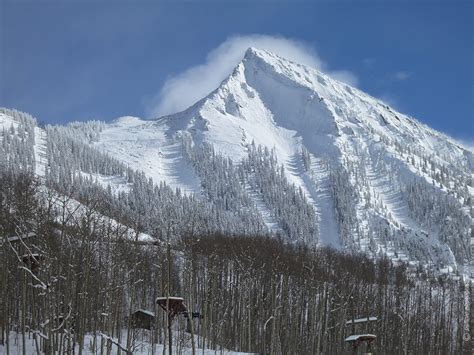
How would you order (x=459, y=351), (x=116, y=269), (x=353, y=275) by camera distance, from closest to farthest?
(x=116, y=269), (x=459, y=351), (x=353, y=275)

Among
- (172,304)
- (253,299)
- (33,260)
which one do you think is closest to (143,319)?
(33,260)

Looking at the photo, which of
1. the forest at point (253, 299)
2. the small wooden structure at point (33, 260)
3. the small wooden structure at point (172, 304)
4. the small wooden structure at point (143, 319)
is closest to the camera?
the small wooden structure at point (172, 304)

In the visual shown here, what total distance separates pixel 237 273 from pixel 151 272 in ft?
33.7

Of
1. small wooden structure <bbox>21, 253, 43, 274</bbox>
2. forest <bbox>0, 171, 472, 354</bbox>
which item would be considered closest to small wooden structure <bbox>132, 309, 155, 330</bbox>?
forest <bbox>0, 171, 472, 354</bbox>

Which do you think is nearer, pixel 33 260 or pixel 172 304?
pixel 172 304

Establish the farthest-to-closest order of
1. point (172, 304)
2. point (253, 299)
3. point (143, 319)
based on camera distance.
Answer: point (253, 299) → point (143, 319) → point (172, 304)

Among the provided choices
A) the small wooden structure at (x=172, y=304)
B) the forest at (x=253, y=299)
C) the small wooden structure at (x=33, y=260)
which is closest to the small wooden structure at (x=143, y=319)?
the forest at (x=253, y=299)

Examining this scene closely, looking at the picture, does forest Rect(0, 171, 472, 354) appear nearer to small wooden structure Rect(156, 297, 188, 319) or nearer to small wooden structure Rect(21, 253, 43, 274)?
small wooden structure Rect(21, 253, 43, 274)

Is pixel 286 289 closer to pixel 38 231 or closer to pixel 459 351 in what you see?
pixel 459 351

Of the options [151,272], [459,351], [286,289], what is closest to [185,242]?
[151,272]

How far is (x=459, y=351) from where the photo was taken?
276 feet

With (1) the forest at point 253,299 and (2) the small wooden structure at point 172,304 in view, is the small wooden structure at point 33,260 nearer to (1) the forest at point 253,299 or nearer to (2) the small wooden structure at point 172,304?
(2) the small wooden structure at point 172,304

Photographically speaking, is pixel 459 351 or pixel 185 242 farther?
pixel 459 351

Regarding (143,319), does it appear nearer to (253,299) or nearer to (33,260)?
(33,260)
